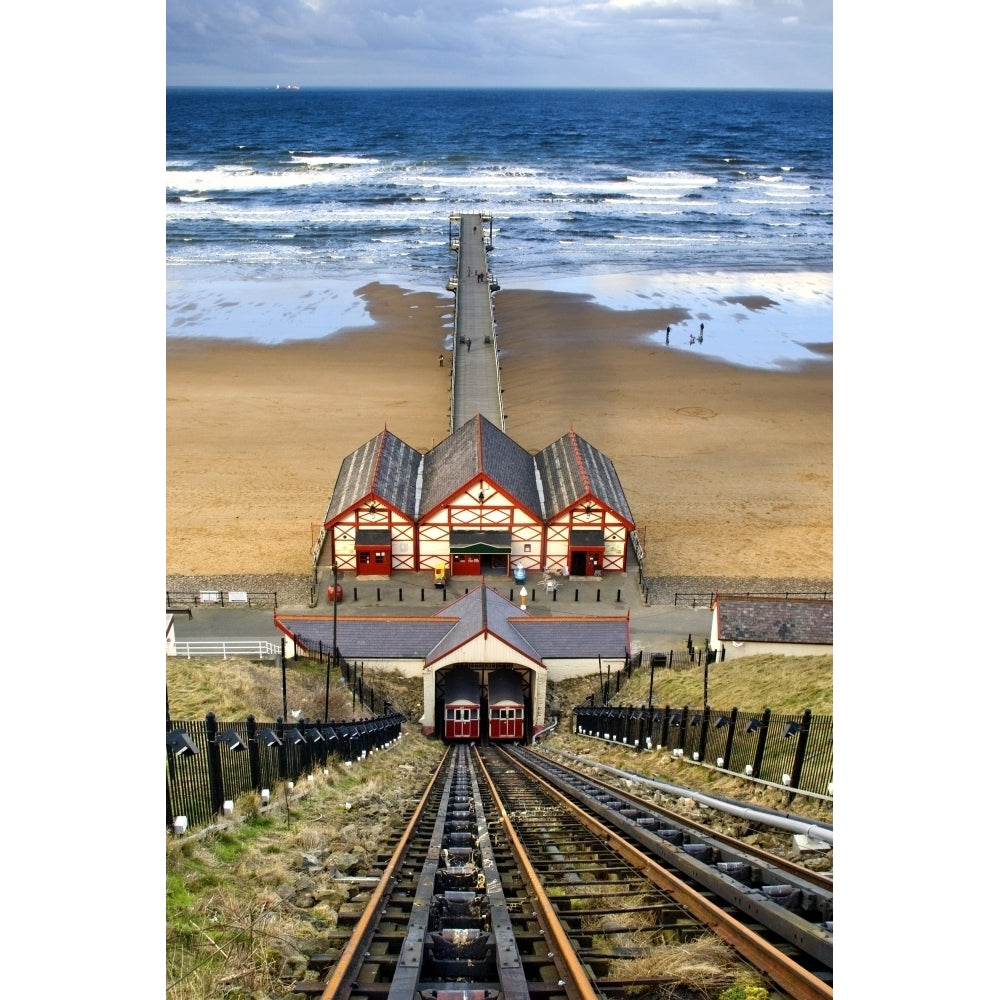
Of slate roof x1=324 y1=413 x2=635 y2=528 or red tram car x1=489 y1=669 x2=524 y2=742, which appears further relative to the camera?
slate roof x1=324 y1=413 x2=635 y2=528

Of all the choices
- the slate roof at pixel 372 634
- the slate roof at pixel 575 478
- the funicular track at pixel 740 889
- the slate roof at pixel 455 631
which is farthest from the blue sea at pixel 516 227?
the funicular track at pixel 740 889

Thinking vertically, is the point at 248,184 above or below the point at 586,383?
above

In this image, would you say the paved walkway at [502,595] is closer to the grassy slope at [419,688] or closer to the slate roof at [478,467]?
the slate roof at [478,467]

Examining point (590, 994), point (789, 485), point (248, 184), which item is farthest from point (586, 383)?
point (248, 184)

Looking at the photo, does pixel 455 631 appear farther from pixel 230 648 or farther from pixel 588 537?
pixel 588 537

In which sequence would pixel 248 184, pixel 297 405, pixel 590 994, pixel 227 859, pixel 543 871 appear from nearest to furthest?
pixel 590 994
pixel 543 871
pixel 227 859
pixel 297 405
pixel 248 184

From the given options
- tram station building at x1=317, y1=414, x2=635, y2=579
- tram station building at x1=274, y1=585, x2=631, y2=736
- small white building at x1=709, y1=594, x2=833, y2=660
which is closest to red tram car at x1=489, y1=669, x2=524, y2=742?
tram station building at x1=274, y1=585, x2=631, y2=736

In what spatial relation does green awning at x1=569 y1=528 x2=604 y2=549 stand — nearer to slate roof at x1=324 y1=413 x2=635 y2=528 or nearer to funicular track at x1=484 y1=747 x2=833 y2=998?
slate roof at x1=324 y1=413 x2=635 y2=528

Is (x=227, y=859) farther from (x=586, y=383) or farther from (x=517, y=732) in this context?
(x=586, y=383)
